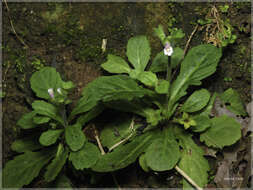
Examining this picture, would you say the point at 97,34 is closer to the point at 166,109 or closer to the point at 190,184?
the point at 166,109

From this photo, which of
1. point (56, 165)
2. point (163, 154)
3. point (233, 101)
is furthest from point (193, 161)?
point (56, 165)

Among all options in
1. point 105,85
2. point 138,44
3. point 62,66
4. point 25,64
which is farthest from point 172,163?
point 25,64

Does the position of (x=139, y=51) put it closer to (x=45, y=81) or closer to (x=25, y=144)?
(x=45, y=81)

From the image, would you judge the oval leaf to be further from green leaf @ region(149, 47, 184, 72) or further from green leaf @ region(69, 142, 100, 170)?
green leaf @ region(149, 47, 184, 72)

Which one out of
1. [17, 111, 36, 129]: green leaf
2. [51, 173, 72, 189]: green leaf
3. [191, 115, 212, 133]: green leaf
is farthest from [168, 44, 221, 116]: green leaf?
[17, 111, 36, 129]: green leaf

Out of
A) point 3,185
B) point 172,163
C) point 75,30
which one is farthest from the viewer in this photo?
point 75,30
